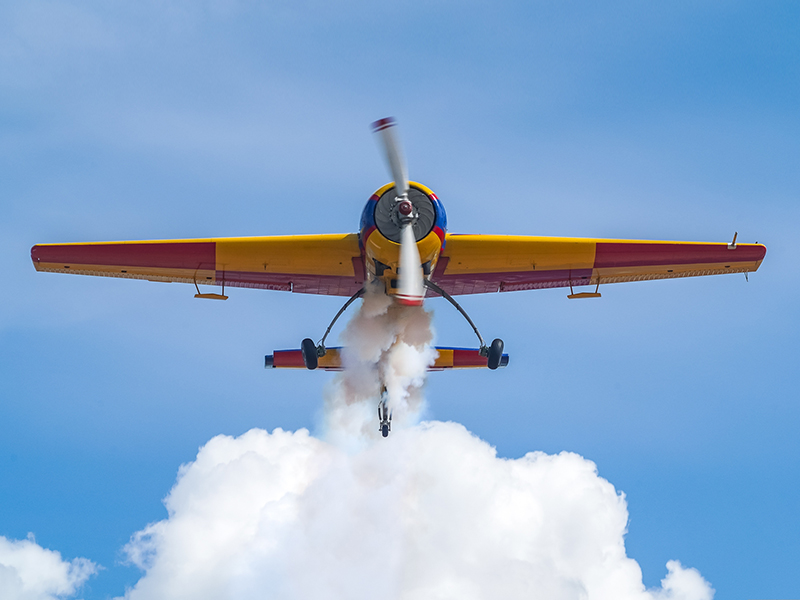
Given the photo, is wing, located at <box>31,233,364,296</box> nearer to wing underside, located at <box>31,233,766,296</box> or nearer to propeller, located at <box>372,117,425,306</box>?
wing underside, located at <box>31,233,766,296</box>

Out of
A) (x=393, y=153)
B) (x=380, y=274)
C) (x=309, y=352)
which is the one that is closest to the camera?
(x=393, y=153)

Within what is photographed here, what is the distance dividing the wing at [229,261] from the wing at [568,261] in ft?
8.07

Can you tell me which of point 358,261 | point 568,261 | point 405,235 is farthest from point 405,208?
point 568,261

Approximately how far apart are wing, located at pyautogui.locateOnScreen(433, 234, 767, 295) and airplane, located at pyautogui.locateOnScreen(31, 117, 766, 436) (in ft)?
0.08

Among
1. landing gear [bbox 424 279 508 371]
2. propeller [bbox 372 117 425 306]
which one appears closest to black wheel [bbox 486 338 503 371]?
Result: landing gear [bbox 424 279 508 371]

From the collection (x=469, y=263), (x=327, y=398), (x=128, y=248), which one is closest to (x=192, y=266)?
(x=128, y=248)

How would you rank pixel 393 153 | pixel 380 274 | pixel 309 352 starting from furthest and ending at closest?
pixel 309 352 < pixel 380 274 < pixel 393 153

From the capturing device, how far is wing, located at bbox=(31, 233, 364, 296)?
69.5 feet

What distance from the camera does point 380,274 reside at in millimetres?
19328

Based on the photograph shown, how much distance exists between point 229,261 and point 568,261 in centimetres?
813

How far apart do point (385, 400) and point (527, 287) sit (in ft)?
15.2

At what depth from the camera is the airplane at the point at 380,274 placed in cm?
2111

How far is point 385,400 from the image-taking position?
22.2 meters

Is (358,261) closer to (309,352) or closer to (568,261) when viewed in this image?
(309,352)
